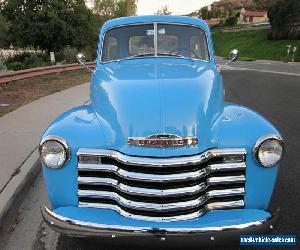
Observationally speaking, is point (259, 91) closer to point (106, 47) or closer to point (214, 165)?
point (106, 47)

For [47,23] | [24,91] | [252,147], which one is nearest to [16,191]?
[252,147]

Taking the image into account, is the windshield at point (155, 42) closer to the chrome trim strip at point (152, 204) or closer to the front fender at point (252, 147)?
the front fender at point (252, 147)

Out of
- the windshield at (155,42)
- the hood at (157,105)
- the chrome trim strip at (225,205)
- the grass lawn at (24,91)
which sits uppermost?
the windshield at (155,42)

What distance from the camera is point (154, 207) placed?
10.7 ft

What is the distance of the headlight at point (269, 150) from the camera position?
3436 millimetres

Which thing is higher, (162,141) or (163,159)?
(162,141)

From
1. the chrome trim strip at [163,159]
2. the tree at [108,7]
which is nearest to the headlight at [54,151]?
the chrome trim strip at [163,159]

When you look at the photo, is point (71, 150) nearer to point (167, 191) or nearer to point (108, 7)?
point (167, 191)

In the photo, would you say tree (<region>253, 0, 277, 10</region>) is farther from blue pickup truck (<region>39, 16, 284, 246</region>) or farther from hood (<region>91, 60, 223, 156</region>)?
blue pickup truck (<region>39, 16, 284, 246</region>)

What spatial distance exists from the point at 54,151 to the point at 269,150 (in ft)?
5.54

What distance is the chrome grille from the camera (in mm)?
3230

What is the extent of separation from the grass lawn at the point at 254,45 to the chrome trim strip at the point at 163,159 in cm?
3936

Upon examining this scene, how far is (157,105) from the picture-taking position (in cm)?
350

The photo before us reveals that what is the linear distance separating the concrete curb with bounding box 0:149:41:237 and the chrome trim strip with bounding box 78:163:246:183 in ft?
4.62
